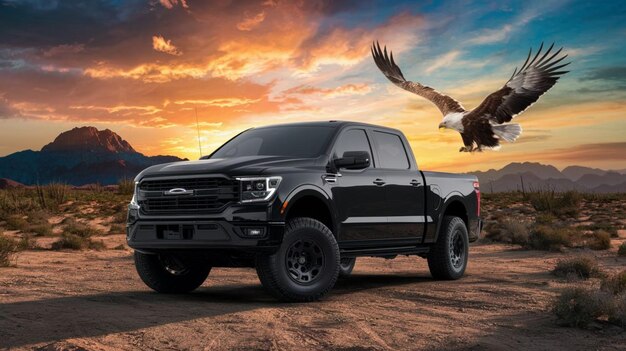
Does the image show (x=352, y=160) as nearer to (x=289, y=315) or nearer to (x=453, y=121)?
(x=289, y=315)

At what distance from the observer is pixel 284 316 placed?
29.0ft

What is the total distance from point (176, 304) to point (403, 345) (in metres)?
3.56

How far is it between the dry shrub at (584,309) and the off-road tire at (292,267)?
109 inches

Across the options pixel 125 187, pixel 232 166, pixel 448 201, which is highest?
pixel 232 166

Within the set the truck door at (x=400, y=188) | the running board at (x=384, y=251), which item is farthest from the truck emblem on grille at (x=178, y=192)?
the truck door at (x=400, y=188)

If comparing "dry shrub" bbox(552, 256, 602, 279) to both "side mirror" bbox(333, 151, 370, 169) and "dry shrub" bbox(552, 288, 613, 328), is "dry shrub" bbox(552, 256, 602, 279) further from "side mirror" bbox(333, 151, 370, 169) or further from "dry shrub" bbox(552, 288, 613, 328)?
"side mirror" bbox(333, 151, 370, 169)

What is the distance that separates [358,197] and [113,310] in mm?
3590

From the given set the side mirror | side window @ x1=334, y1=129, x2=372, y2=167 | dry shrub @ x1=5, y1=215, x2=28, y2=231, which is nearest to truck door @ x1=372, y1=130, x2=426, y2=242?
side window @ x1=334, y1=129, x2=372, y2=167

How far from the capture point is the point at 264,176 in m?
9.55

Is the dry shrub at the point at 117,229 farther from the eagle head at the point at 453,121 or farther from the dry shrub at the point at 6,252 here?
the eagle head at the point at 453,121

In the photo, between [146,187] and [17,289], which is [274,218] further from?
[17,289]

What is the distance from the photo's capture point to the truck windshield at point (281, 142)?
10797 mm

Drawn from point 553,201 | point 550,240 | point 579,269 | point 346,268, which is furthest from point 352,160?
point 553,201

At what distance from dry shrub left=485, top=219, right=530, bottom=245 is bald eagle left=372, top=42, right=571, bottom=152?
8.29ft
